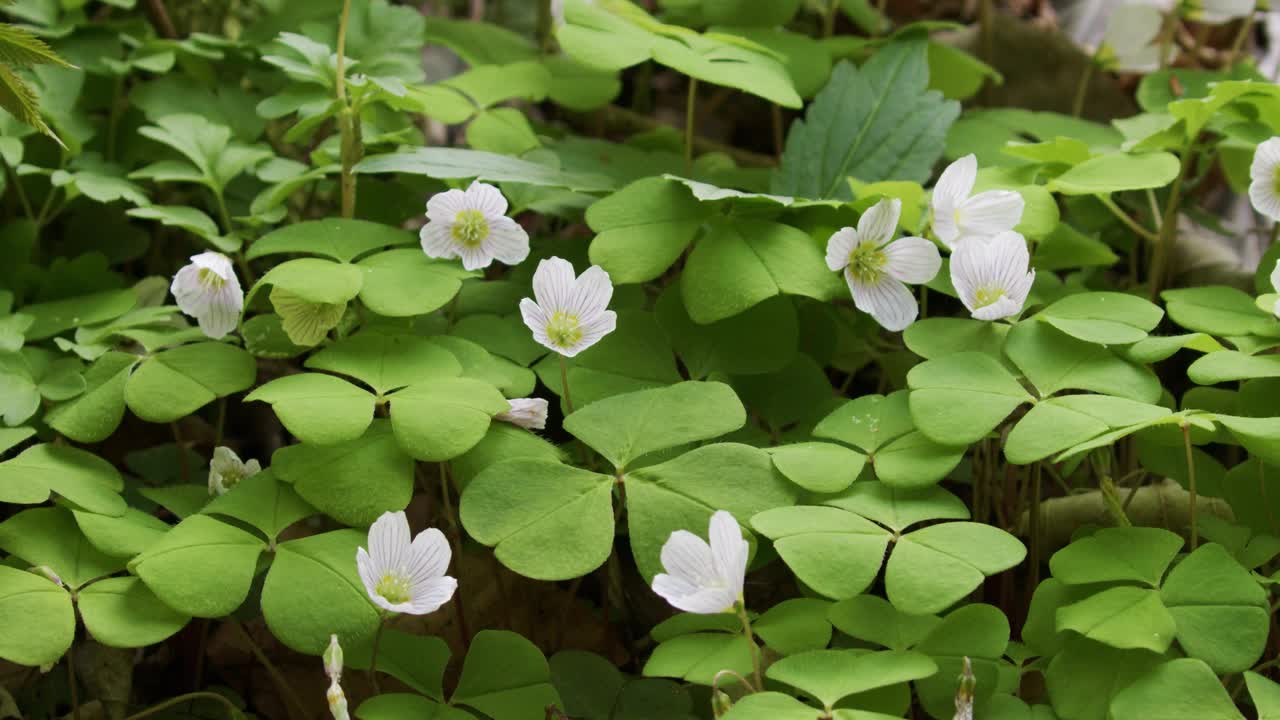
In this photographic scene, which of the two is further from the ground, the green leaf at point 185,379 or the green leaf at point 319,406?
the green leaf at point 319,406

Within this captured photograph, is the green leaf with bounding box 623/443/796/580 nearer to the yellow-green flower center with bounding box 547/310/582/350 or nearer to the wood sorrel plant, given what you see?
the wood sorrel plant

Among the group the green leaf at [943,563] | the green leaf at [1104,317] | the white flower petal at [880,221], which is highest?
the white flower petal at [880,221]

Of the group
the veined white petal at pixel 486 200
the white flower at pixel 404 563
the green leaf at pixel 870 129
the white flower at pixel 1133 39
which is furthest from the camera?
the white flower at pixel 1133 39

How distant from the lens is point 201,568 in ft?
4.07

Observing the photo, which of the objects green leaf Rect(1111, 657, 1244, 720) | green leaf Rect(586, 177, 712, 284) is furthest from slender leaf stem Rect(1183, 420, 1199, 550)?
green leaf Rect(586, 177, 712, 284)

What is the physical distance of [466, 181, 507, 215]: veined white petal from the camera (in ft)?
4.99

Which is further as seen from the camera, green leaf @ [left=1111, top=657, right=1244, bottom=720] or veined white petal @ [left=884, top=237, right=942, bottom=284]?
veined white petal @ [left=884, top=237, right=942, bottom=284]

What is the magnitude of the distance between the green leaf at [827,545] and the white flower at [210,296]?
786 mm

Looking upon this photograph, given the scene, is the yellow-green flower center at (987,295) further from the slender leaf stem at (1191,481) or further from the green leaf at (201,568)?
the green leaf at (201,568)

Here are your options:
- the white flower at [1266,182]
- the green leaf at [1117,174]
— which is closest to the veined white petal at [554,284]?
the green leaf at [1117,174]

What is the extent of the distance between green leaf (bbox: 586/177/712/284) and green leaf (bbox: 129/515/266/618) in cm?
62

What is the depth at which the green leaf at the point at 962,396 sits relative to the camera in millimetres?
A: 1312

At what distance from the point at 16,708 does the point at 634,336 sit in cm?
96

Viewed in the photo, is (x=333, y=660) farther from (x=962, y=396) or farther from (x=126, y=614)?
(x=962, y=396)
